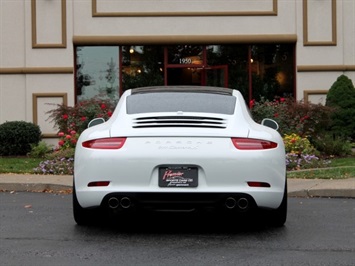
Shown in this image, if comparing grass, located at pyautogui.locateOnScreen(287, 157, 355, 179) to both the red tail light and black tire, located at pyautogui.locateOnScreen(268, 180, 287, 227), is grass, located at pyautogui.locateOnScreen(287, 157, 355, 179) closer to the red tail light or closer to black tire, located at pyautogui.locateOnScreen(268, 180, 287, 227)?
black tire, located at pyautogui.locateOnScreen(268, 180, 287, 227)

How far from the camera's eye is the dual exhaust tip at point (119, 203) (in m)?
6.09

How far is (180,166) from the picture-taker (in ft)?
19.6

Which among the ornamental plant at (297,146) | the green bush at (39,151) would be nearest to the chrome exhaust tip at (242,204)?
the ornamental plant at (297,146)

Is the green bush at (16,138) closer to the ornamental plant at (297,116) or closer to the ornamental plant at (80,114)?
the ornamental plant at (80,114)

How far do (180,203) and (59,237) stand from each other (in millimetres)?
1199

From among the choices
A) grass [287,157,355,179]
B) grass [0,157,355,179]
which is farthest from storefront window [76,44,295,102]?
grass [287,157,355,179]

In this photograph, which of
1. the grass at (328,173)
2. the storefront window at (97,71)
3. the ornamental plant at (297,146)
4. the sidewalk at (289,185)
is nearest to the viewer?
the sidewalk at (289,185)

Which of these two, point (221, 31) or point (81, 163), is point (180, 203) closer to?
point (81, 163)

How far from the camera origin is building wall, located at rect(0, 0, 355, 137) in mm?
17281

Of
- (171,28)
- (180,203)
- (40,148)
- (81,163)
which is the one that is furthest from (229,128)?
(171,28)

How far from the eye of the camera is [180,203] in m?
6.04

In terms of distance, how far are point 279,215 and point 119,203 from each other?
5.39 feet

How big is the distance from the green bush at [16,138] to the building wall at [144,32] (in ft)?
3.73

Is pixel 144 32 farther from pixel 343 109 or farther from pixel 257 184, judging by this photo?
pixel 257 184
